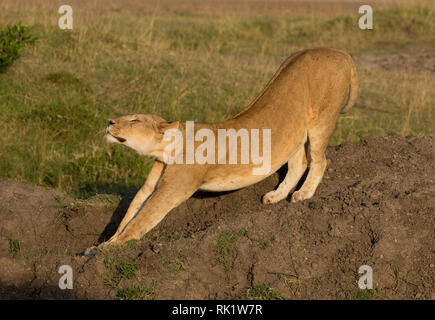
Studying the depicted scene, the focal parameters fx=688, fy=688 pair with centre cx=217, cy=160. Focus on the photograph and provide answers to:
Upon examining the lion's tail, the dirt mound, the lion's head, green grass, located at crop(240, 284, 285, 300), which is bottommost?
green grass, located at crop(240, 284, 285, 300)

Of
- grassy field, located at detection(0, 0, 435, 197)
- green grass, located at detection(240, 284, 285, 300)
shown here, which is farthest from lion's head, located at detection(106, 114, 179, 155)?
grassy field, located at detection(0, 0, 435, 197)

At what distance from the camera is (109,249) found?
5.20 meters

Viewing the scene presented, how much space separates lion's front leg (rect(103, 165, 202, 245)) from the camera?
537cm

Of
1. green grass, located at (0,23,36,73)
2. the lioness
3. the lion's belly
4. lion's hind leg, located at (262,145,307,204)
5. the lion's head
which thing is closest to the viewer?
the lion's head

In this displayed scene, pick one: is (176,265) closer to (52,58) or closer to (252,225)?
(252,225)

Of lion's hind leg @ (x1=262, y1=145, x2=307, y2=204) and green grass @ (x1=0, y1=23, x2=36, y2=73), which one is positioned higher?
green grass @ (x1=0, y1=23, x2=36, y2=73)

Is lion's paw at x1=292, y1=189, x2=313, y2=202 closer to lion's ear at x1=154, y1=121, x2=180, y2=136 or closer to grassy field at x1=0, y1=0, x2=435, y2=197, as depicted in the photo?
lion's ear at x1=154, y1=121, x2=180, y2=136

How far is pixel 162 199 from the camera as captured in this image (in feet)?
17.6

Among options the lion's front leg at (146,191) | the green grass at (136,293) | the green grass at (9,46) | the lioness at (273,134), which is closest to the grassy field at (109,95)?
the green grass at (9,46)

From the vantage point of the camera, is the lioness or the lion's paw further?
the lion's paw

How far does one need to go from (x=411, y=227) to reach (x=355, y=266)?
62 cm

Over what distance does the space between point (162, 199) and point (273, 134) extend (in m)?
1.16

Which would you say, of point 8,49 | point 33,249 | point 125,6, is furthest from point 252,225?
point 125,6

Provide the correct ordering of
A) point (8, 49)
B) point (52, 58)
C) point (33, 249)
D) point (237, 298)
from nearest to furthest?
point (237, 298) < point (33, 249) < point (8, 49) < point (52, 58)
